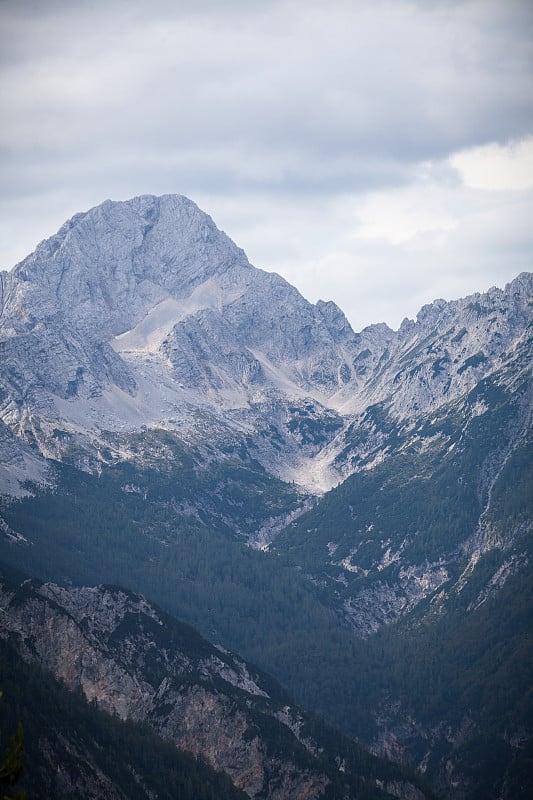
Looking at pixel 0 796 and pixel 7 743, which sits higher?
pixel 0 796

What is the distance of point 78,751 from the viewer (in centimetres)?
19938

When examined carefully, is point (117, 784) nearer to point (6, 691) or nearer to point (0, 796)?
point (6, 691)

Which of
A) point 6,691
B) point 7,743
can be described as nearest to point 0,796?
point 7,743

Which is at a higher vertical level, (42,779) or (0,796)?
(0,796)

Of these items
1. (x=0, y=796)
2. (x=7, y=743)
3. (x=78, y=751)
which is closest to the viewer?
(x=0, y=796)

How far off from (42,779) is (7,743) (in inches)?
360

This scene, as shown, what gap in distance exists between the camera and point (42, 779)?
185125 mm

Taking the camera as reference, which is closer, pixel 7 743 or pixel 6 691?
pixel 7 743

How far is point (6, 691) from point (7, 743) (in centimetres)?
1893

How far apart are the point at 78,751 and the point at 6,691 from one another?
15965 millimetres

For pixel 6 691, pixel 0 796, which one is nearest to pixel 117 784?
pixel 6 691

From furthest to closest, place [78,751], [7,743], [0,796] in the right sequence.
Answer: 1. [78,751]
2. [7,743]
3. [0,796]

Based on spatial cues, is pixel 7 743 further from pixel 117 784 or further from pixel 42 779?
pixel 117 784

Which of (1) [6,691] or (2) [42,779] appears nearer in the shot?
(2) [42,779]
